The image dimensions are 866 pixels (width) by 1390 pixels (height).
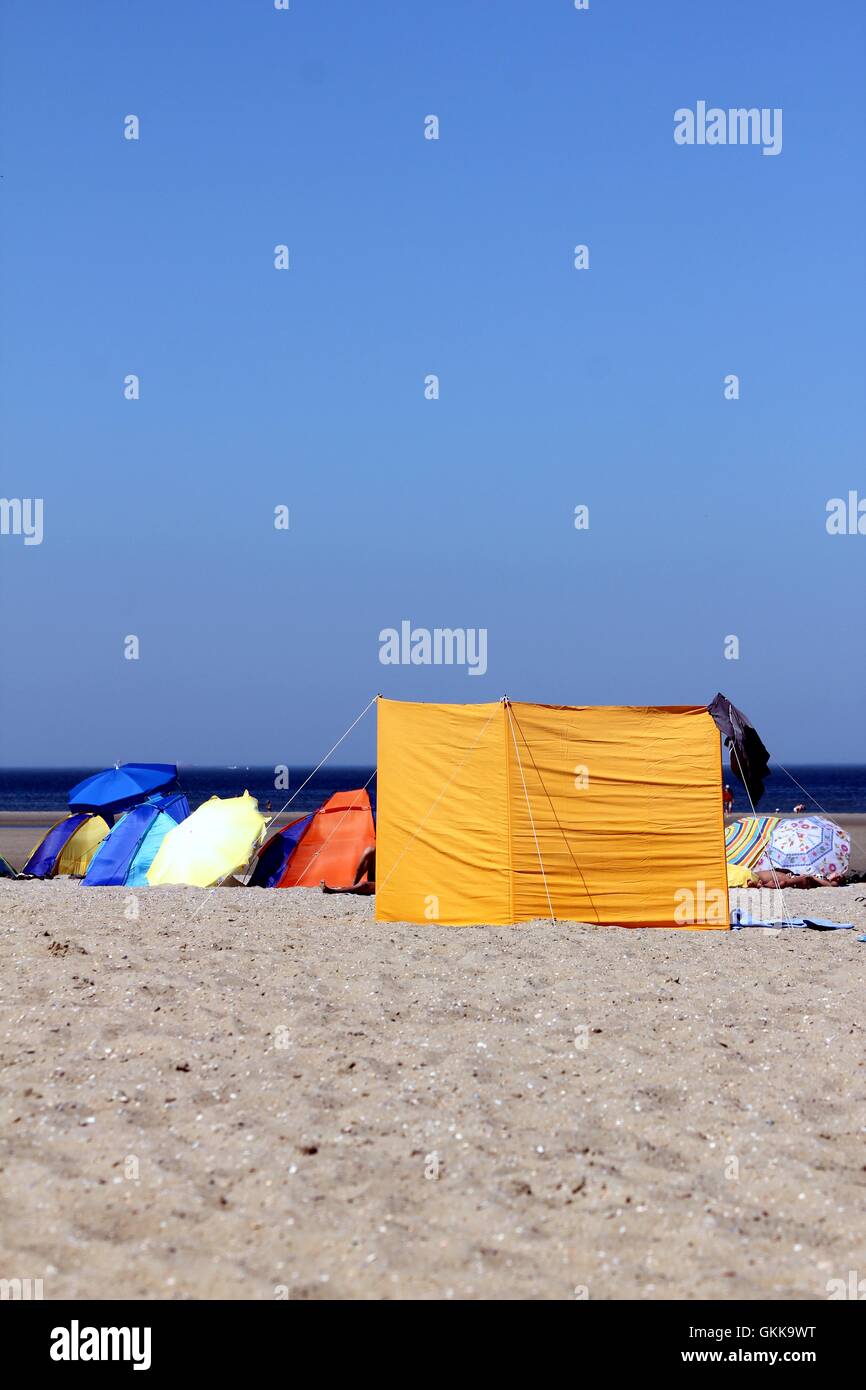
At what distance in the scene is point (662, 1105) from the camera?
5.68 metres

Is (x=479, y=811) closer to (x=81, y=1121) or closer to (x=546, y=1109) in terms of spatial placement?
(x=546, y=1109)

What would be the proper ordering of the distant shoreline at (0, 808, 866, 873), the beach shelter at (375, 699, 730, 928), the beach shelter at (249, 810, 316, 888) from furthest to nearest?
the distant shoreline at (0, 808, 866, 873) → the beach shelter at (249, 810, 316, 888) → the beach shelter at (375, 699, 730, 928)

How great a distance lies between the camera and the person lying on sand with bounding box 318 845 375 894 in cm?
1382

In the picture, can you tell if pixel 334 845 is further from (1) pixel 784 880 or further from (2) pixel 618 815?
(1) pixel 784 880

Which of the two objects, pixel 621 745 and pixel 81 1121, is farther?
pixel 621 745

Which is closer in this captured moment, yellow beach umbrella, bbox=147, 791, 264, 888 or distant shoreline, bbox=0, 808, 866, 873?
yellow beach umbrella, bbox=147, 791, 264, 888

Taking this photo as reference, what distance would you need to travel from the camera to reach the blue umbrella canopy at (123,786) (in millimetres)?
16703

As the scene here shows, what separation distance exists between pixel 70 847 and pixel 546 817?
8.36 meters

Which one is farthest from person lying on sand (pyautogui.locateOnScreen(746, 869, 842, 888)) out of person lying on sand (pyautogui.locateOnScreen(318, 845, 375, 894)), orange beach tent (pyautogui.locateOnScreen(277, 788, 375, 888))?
orange beach tent (pyautogui.locateOnScreen(277, 788, 375, 888))

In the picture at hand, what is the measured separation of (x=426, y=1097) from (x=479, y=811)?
221 inches

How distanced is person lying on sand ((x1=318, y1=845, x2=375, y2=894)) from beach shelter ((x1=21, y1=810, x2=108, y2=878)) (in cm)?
437

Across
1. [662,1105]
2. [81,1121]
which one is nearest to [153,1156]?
[81,1121]

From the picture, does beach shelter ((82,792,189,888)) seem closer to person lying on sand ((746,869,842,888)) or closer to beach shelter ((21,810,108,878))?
beach shelter ((21,810,108,878))

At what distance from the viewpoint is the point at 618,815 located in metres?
11.3
